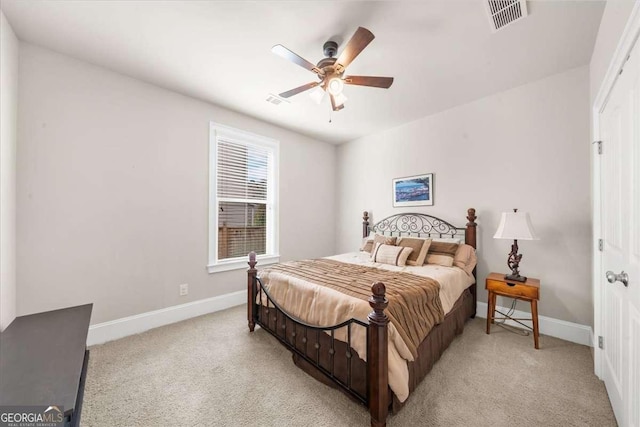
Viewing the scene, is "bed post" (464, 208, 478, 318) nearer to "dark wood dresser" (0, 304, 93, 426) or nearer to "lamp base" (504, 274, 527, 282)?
"lamp base" (504, 274, 527, 282)

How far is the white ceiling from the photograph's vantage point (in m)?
1.80

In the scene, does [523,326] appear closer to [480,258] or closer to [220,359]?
[480,258]

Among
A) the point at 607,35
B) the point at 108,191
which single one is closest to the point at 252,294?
the point at 108,191

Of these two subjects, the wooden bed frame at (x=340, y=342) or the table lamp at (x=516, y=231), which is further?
the table lamp at (x=516, y=231)

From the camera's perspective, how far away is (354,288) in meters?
1.97

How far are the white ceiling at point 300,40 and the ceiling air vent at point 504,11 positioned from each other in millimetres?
65

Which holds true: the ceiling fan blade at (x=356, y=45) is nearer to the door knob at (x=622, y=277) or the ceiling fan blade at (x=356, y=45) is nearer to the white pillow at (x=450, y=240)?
the door knob at (x=622, y=277)

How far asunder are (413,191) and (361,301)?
2.54 metres

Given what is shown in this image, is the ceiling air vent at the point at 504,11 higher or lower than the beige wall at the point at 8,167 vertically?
higher

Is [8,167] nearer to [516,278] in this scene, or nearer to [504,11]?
[504,11]

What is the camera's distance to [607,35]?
170 centimetres

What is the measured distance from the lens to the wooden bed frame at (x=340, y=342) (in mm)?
1405

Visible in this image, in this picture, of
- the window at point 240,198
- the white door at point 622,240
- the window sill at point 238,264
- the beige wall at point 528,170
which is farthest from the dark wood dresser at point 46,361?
the beige wall at point 528,170

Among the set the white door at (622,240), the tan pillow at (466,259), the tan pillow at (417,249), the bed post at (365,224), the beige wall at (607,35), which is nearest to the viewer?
the white door at (622,240)
